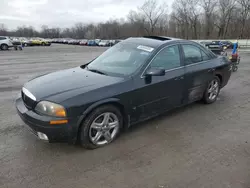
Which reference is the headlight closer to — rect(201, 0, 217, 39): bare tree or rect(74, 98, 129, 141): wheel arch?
rect(74, 98, 129, 141): wheel arch

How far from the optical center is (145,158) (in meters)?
2.79

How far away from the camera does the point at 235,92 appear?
585 cm

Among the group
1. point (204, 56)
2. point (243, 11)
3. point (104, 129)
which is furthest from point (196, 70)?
point (243, 11)

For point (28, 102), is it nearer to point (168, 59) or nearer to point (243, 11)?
point (168, 59)

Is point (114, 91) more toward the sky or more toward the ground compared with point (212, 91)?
more toward the sky

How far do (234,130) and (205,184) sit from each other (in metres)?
1.70

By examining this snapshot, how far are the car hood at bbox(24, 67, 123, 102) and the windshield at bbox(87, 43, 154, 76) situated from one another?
26 centimetres

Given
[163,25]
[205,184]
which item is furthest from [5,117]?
[163,25]

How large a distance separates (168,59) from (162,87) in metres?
0.59

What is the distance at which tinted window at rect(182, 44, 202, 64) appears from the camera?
402 centimetres

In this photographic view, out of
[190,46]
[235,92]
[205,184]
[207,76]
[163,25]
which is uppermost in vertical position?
[163,25]

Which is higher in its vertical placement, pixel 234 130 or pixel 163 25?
pixel 163 25

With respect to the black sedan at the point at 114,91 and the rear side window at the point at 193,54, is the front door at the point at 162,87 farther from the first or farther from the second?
the rear side window at the point at 193,54

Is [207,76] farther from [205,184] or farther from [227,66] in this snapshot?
[205,184]
